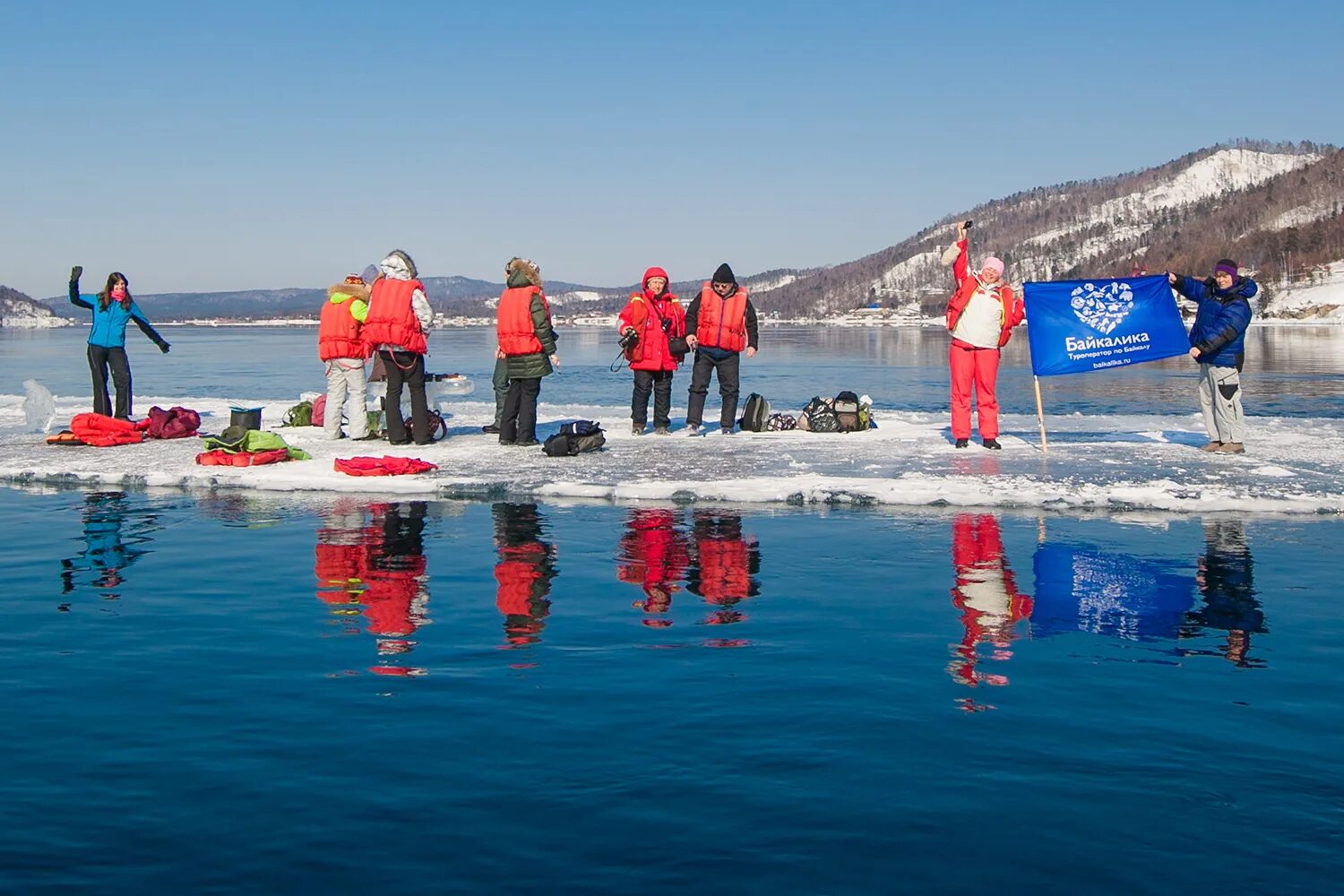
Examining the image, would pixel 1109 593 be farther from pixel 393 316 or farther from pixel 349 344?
pixel 349 344

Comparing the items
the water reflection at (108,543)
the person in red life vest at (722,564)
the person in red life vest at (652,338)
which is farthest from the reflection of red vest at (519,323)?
the person in red life vest at (722,564)

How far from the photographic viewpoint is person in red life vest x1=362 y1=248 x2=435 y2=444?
14.4 m

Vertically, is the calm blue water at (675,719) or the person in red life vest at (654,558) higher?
the person in red life vest at (654,558)

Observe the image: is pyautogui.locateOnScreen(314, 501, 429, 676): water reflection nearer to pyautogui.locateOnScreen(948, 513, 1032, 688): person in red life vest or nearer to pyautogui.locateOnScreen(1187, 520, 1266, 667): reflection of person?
pyautogui.locateOnScreen(948, 513, 1032, 688): person in red life vest

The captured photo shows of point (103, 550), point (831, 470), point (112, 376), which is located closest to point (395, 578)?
point (103, 550)

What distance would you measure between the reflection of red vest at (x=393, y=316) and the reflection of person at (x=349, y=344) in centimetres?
52

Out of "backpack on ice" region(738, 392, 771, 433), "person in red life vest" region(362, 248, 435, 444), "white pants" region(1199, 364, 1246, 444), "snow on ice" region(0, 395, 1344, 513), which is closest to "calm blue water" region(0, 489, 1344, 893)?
"snow on ice" region(0, 395, 1344, 513)

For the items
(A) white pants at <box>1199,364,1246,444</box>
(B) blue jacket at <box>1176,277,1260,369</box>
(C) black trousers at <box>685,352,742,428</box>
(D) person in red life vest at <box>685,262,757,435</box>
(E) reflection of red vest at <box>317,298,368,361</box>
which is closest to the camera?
(B) blue jacket at <box>1176,277,1260,369</box>

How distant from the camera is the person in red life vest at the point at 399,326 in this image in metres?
14.4

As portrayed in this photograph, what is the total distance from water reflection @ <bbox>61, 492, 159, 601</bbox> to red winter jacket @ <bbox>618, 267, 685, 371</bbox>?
6408mm

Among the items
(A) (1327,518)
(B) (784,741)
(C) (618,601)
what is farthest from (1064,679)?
(A) (1327,518)

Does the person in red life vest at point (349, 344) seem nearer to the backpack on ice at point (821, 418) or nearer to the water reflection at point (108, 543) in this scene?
the water reflection at point (108, 543)

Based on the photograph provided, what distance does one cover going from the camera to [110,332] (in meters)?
16.5

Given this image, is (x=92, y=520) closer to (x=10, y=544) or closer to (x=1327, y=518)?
(x=10, y=544)
